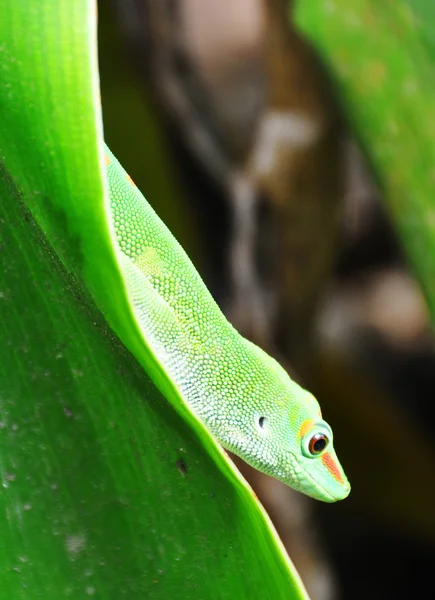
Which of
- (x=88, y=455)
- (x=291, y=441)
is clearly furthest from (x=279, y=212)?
(x=88, y=455)

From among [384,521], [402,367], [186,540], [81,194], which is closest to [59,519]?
[186,540]

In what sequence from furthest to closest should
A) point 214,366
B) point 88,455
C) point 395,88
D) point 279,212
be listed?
point 279,212 < point 395,88 < point 214,366 < point 88,455

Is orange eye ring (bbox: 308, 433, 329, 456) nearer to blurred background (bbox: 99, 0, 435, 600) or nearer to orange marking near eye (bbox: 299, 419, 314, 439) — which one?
orange marking near eye (bbox: 299, 419, 314, 439)

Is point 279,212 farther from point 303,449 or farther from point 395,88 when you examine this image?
point 303,449

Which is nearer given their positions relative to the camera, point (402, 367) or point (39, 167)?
point (39, 167)

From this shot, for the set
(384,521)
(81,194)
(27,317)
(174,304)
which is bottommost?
(384,521)

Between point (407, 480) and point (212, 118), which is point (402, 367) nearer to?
point (407, 480)

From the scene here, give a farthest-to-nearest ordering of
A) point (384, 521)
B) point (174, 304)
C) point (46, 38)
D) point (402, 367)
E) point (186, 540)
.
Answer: point (402, 367) → point (384, 521) → point (174, 304) → point (186, 540) → point (46, 38)

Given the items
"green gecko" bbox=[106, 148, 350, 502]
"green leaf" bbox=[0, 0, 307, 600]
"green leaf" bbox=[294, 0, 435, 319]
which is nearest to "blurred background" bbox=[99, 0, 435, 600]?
"green leaf" bbox=[294, 0, 435, 319]
